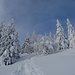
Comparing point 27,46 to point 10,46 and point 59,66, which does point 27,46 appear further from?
point 59,66

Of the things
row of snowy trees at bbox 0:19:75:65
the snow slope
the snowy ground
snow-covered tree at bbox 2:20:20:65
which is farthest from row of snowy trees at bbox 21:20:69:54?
the snowy ground

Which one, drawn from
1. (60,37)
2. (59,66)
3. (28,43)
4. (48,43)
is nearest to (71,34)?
(60,37)

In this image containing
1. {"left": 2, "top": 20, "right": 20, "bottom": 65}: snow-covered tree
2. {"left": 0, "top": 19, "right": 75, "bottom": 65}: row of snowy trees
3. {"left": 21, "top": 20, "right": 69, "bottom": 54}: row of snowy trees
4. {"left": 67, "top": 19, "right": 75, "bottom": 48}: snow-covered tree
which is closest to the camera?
{"left": 2, "top": 20, "right": 20, "bottom": 65}: snow-covered tree

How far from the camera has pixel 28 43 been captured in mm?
64750

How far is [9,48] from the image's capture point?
108 feet

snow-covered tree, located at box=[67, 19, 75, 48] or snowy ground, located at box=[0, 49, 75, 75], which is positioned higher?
snow-covered tree, located at box=[67, 19, 75, 48]

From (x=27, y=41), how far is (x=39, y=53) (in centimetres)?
1758

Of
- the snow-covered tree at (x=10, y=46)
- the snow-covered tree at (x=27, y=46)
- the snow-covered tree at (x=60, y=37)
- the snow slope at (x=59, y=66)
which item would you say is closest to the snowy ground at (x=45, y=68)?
the snow slope at (x=59, y=66)

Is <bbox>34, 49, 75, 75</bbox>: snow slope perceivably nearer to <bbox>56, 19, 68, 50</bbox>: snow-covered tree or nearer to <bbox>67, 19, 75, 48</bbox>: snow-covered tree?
<bbox>67, 19, 75, 48</bbox>: snow-covered tree

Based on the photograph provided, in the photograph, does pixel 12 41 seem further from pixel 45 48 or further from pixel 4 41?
pixel 45 48

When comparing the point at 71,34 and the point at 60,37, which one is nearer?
the point at 71,34

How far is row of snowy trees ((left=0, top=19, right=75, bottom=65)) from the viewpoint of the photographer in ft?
108

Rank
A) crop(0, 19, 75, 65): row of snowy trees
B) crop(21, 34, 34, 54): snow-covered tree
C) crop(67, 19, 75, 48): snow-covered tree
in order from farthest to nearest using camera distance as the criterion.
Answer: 1. crop(21, 34, 34, 54): snow-covered tree
2. crop(67, 19, 75, 48): snow-covered tree
3. crop(0, 19, 75, 65): row of snowy trees

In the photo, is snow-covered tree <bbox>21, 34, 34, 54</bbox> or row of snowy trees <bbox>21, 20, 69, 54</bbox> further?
snow-covered tree <bbox>21, 34, 34, 54</bbox>
